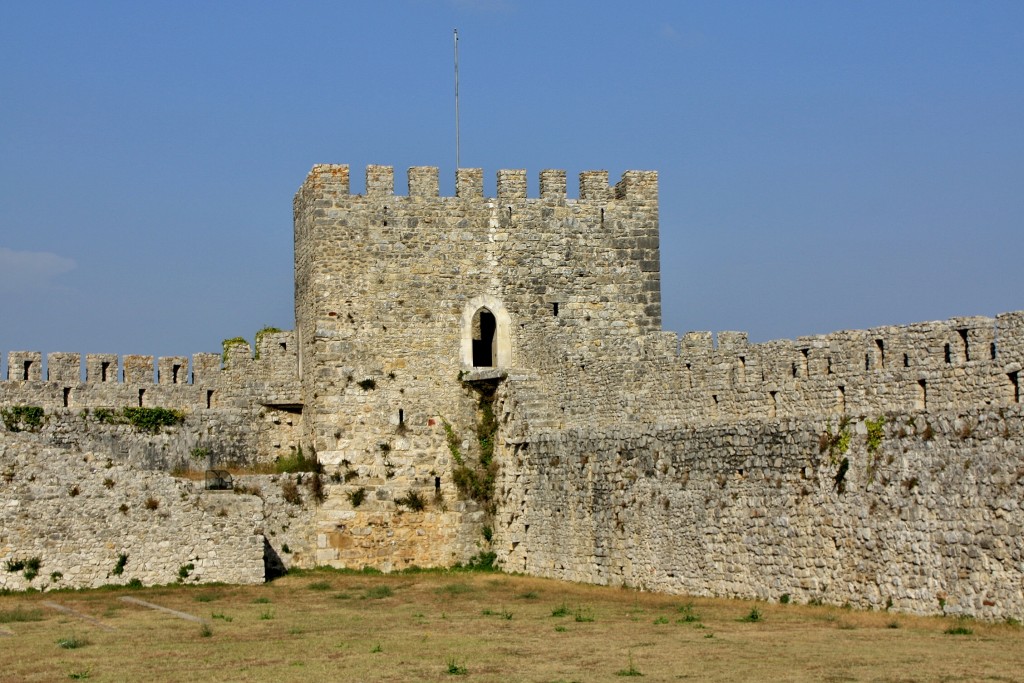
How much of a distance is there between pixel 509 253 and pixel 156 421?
749 centimetres

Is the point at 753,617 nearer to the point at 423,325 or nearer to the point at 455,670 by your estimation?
the point at 455,670

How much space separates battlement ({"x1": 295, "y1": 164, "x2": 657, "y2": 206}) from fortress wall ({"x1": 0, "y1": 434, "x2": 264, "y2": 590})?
251 inches

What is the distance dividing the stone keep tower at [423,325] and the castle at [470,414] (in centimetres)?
4

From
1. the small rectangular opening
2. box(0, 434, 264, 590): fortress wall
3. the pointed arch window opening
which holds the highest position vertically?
the pointed arch window opening

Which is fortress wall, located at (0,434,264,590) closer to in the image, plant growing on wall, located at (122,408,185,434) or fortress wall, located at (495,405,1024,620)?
plant growing on wall, located at (122,408,185,434)

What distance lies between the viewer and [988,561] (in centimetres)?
2136

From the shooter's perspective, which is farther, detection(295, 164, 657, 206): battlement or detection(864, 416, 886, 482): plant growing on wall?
detection(295, 164, 657, 206): battlement

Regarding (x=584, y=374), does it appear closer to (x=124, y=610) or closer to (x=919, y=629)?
(x=124, y=610)

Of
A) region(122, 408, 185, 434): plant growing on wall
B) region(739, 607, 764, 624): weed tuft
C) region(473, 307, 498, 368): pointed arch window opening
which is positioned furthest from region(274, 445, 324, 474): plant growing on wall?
region(739, 607, 764, 624): weed tuft

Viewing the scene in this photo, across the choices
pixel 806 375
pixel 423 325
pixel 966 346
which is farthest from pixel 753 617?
pixel 423 325

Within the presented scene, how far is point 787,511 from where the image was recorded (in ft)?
82.2

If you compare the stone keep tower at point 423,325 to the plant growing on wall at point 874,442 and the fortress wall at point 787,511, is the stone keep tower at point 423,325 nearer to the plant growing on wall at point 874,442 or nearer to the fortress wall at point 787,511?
the fortress wall at point 787,511

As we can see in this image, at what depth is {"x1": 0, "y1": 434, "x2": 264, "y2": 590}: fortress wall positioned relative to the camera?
30.6m

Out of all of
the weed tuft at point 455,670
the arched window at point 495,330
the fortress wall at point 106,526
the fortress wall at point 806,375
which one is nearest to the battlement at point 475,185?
the arched window at point 495,330
